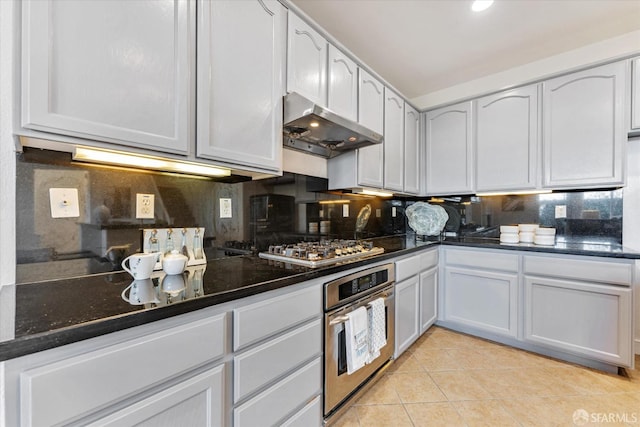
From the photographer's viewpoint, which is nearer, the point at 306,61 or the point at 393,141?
the point at 306,61

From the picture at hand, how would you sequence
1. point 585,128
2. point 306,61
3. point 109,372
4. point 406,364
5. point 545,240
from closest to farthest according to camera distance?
1. point 109,372
2. point 306,61
3. point 406,364
4. point 585,128
5. point 545,240

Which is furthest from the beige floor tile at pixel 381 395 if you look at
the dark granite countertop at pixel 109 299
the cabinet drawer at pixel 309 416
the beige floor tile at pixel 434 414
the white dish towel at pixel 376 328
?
the dark granite countertop at pixel 109 299

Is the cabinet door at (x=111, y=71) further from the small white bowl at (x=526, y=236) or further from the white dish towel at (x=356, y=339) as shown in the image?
the small white bowl at (x=526, y=236)

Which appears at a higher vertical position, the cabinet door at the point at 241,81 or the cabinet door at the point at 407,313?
the cabinet door at the point at 241,81

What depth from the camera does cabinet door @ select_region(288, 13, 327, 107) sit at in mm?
1497

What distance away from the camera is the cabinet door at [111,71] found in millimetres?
767

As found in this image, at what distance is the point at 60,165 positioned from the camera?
103 cm

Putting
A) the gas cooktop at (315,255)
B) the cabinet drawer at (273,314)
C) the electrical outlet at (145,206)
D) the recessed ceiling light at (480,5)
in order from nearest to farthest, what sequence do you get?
1. the cabinet drawer at (273,314)
2. the electrical outlet at (145,206)
3. the gas cooktop at (315,255)
4. the recessed ceiling light at (480,5)

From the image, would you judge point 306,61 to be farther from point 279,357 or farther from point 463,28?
point 279,357

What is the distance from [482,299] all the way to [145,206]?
2.63 metres

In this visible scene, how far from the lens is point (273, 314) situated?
1054 millimetres

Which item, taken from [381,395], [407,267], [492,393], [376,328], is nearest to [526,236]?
[407,267]

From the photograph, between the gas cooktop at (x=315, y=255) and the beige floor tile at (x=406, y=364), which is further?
the beige floor tile at (x=406, y=364)

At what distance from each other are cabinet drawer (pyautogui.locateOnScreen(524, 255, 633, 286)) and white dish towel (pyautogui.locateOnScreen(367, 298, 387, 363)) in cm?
138
